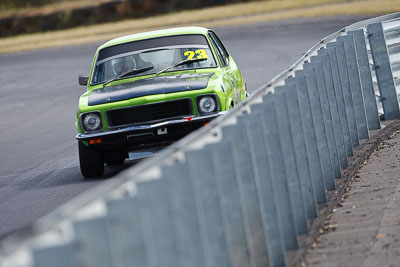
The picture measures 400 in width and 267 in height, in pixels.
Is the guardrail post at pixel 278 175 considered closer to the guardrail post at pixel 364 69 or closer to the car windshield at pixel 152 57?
the guardrail post at pixel 364 69

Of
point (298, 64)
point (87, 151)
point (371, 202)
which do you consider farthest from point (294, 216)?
point (87, 151)

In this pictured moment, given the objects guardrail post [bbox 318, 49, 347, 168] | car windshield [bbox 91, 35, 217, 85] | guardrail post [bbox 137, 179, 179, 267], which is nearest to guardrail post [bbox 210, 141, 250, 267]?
guardrail post [bbox 137, 179, 179, 267]

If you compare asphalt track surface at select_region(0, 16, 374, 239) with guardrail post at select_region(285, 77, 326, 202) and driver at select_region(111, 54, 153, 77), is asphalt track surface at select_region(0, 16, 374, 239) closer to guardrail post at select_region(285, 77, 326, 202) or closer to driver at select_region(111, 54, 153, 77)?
driver at select_region(111, 54, 153, 77)

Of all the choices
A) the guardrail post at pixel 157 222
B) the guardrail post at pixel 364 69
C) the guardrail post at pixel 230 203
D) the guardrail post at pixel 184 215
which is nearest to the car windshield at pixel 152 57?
the guardrail post at pixel 364 69

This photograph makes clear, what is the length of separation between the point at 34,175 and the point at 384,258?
6.99 m

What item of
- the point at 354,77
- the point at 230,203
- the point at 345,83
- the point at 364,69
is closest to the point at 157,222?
the point at 230,203

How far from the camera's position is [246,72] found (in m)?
22.8

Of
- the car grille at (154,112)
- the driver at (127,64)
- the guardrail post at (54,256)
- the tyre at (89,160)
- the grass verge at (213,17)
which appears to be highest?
the grass verge at (213,17)

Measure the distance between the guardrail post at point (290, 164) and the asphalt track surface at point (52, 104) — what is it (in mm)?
3059

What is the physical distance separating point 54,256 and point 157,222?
0.93 metres

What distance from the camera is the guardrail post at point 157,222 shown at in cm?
419

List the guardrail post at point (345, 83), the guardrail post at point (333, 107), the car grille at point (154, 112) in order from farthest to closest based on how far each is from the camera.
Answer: the car grille at point (154, 112) → the guardrail post at point (345, 83) → the guardrail post at point (333, 107)

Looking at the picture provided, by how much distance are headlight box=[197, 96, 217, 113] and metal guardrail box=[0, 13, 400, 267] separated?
1882 millimetres

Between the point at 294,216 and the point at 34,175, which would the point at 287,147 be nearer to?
the point at 294,216
